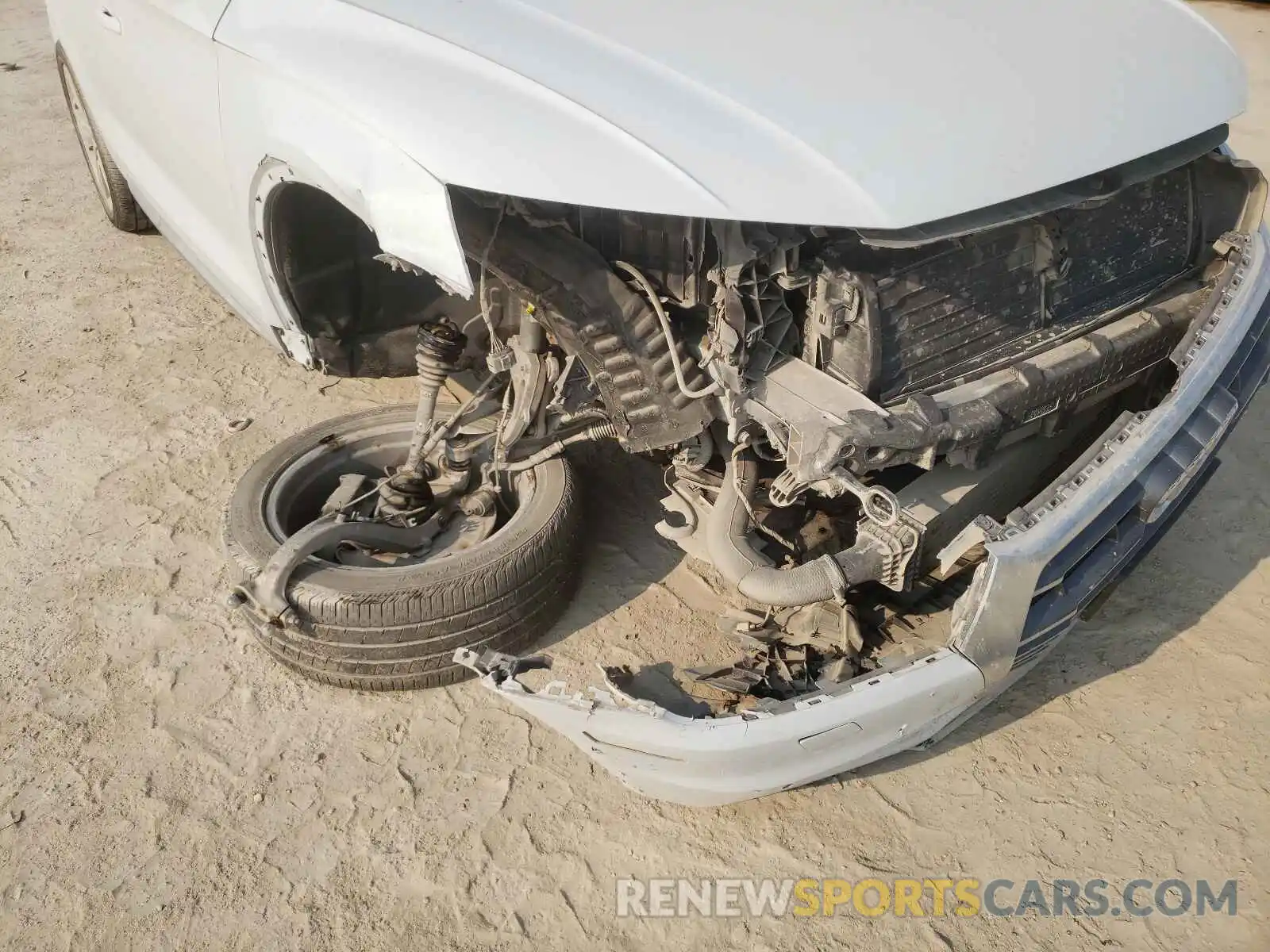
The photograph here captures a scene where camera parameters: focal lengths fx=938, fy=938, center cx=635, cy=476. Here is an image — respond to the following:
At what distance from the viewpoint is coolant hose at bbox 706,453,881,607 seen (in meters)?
2.27

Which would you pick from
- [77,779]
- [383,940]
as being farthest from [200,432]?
[383,940]

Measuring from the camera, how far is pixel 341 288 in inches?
129

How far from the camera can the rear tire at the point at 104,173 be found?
16.2 ft

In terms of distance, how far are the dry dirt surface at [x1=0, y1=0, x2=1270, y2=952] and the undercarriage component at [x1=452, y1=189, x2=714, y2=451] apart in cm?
83

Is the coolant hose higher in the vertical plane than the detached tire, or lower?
higher

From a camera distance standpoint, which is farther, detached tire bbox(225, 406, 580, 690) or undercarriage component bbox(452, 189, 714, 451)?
detached tire bbox(225, 406, 580, 690)

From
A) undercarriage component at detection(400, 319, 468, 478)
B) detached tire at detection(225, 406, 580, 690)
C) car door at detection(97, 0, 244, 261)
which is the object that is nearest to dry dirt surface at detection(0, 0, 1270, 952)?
detached tire at detection(225, 406, 580, 690)

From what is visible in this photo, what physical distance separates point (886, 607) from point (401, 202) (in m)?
1.74

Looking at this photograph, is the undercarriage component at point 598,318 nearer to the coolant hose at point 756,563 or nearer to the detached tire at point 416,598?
the coolant hose at point 756,563

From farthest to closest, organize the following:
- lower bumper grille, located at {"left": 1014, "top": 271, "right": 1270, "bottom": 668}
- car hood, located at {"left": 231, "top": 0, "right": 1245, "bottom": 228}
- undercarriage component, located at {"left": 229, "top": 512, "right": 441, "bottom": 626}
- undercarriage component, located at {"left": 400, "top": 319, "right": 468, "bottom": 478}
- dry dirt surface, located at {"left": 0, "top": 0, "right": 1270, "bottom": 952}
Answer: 1. undercarriage component, located at {"left": 400, "top": 319, "right": 468, "bottom": 478}
2. undercarriage component, located at {"left": 229, "top": 512, "right": 441, "bottom": 626}
3. dry dirt surface, located at {"left": 0, "top": 0, "right": 1270, "bottom": 952}
4. lower bumper grille, located at {"left": 1014, "top": 271, "right": 1270, "bottom": 668}
5. car hood, located at {"left": 231, "top": 0, "right": 1245, "bottom": 228}

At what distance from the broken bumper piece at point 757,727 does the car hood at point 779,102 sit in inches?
40.2

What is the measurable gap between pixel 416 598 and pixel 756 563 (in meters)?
0.96

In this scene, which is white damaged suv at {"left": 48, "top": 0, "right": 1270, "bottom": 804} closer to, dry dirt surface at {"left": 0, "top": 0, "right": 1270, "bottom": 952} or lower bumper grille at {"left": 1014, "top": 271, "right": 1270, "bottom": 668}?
lower bumper grille at {"left": 1014, "top": 271, "right": 1270, "bottom": 668}

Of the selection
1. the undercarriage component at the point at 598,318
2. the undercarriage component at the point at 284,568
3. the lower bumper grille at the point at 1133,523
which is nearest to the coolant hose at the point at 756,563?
the undercarriage component at the point at 598,318
